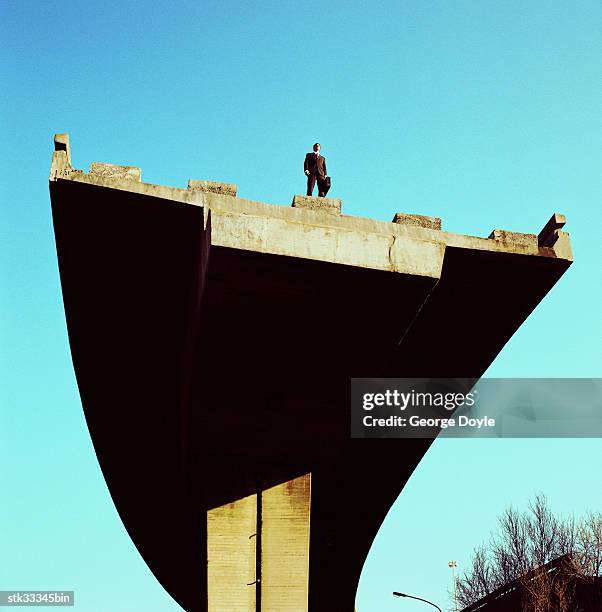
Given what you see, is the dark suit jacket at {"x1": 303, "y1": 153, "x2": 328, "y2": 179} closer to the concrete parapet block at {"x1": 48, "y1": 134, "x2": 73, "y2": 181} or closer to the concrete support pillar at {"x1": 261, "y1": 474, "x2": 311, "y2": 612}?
the concrete parapet block at {"x1": 48, "y1": 134, "x2": 73, "y2": 181}

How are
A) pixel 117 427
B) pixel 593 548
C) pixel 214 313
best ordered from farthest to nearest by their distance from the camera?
pixel 593 548, pixel 117 427, pixel 214 313

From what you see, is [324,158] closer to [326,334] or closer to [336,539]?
[326,334]

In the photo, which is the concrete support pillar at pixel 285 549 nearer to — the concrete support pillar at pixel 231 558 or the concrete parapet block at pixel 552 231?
the concrete support pillar at pixel 231 558

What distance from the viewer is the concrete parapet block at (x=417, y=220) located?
29.9ft

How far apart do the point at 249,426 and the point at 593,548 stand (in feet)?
84.1

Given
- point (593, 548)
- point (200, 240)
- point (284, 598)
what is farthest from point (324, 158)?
point (593, 548)

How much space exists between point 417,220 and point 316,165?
1981mm

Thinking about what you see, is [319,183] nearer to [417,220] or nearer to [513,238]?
[417,220]

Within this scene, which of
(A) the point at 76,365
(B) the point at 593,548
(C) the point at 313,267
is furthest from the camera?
(B) the point at 593,548

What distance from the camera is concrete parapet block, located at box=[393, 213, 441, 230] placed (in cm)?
910

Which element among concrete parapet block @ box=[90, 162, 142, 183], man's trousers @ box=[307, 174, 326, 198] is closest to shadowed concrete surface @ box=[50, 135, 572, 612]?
concrete parapet block @ box=[90, 162, 142, 183]

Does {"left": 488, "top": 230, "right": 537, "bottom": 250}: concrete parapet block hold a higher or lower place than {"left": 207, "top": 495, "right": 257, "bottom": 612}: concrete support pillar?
higher

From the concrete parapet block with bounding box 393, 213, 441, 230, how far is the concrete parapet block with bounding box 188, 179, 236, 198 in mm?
1929

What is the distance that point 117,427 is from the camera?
14906 mm
